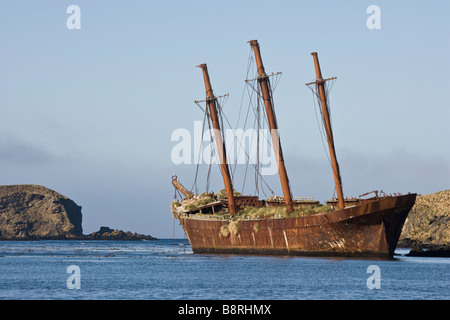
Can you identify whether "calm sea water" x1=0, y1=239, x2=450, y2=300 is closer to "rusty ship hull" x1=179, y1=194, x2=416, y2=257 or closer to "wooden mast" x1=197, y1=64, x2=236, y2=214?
"rusty ship hull" x1=179, y1=194, x2=416, y2=257

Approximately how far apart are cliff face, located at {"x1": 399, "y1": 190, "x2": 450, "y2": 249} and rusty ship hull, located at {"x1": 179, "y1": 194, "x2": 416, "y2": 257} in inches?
1683

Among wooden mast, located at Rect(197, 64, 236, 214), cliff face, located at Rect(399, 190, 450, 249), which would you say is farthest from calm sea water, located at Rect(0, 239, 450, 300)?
cliff face, located at Rect(399, 190, 450, 249)

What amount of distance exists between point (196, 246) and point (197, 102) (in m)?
18.8

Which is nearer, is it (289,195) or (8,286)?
(8,286)

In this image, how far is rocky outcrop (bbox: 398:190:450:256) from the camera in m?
120

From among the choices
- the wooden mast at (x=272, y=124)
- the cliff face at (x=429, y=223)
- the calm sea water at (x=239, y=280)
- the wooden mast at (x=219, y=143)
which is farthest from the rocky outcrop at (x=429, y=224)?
the calm sea water at (x=239, y=280)

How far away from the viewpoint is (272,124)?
85438 millimetres

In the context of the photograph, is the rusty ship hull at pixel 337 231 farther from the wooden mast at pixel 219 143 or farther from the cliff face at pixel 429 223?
the cliff face at pixel 429 223

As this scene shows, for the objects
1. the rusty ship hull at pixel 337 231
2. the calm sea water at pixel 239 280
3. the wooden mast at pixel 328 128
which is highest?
the wooden mast at pixel 328 128

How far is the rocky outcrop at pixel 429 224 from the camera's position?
120 metres

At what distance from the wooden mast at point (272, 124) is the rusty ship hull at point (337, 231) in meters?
4.92
